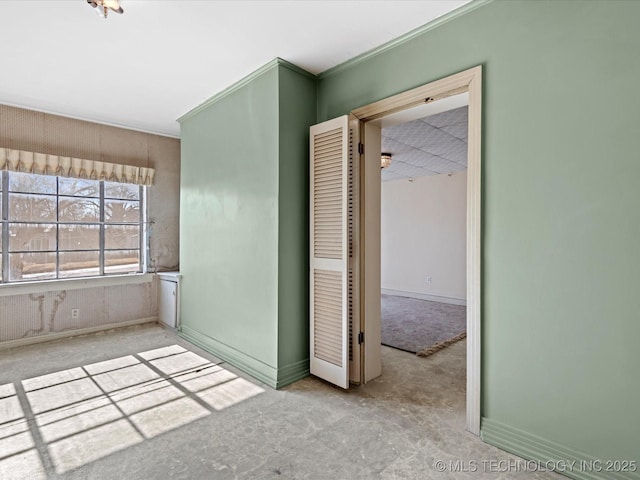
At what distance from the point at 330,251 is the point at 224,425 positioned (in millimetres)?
1406

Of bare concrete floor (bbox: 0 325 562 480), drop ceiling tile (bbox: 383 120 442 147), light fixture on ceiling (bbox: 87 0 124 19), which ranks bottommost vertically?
bare concrete floor (bbox: 0 325 562 480)

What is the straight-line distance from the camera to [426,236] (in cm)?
672

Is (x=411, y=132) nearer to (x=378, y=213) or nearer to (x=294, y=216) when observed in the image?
(x=378, y=213)

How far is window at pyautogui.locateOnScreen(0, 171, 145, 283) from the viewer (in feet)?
12.3

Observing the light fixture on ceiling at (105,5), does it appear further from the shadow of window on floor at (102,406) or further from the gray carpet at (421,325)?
the gray carpet at (421,325)

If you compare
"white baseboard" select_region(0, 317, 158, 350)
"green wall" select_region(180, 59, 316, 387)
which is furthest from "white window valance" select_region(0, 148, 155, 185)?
"white baseboard" select_region(0, 317, 158, 350)

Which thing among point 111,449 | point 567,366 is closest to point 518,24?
point 567,366

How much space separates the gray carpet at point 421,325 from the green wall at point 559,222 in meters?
1.72

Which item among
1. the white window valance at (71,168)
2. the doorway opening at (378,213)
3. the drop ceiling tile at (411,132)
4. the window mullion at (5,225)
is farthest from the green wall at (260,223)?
the window mullion at (5,225)

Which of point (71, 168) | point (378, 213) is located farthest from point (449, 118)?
point (71, 168)

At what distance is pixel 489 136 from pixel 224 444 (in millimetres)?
2373

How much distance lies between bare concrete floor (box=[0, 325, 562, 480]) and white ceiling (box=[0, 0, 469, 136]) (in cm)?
261

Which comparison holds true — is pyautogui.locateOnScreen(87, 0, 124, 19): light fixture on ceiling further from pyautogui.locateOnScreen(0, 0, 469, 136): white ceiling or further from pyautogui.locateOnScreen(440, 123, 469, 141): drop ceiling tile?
pyautogui.locateOnScreen(440, 123, 469, 141): drop ceiling tile

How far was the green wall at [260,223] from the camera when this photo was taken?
277 centimetres
